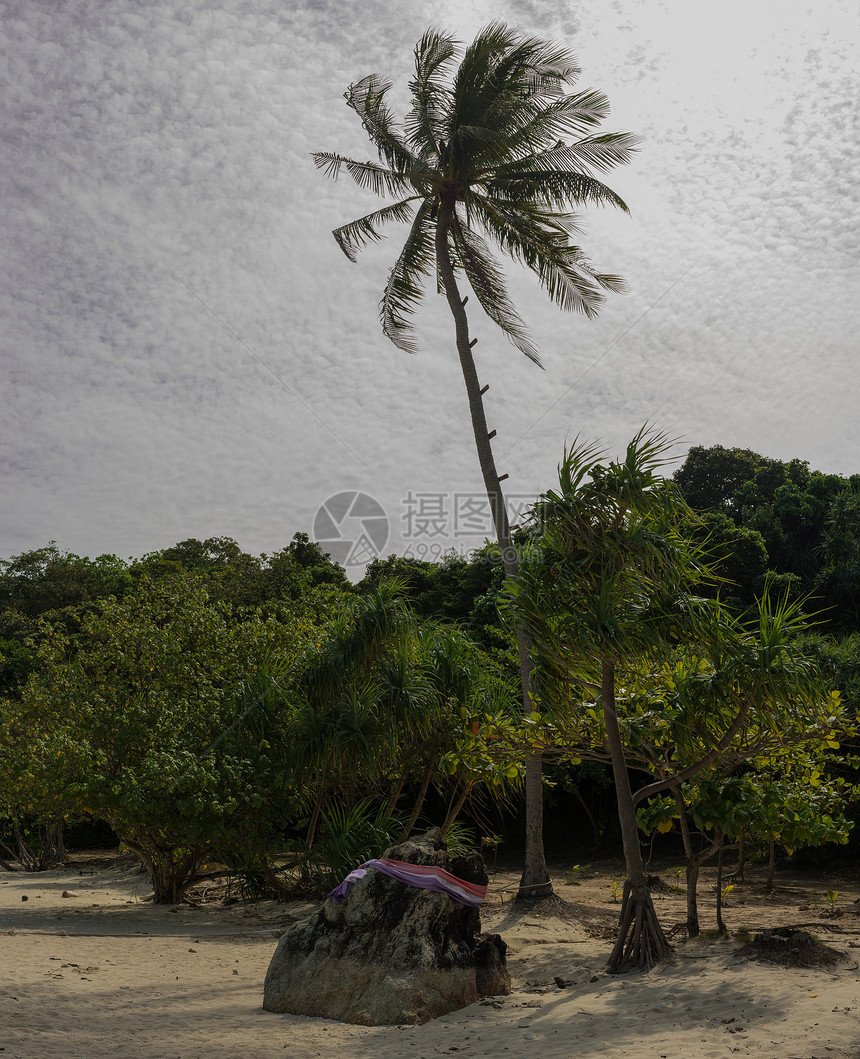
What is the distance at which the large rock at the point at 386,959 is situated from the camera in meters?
6.15

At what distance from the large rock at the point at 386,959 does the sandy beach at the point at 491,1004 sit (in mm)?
160

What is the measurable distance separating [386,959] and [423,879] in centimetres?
70

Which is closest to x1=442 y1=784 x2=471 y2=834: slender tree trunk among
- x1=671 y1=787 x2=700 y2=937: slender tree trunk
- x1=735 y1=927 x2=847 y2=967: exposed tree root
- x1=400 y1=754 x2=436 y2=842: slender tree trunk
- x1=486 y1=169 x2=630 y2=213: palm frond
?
x1=400 y1=754 x2=436 y2=842: slender tree trunk

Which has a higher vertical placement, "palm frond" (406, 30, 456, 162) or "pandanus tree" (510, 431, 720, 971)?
"palm frond" (406, 30, 456, 162)

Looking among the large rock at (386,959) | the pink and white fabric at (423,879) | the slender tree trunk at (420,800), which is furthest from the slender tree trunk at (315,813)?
the large rock at (386,959)

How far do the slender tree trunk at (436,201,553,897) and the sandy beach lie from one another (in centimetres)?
103

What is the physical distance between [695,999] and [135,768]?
334 inches

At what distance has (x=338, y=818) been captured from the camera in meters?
11.0

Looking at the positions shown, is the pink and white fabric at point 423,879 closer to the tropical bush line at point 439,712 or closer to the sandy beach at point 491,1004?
the sandy beach at point 491,1004

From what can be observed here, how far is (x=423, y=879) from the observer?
22.3 feet

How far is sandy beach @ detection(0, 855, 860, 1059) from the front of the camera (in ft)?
16.9

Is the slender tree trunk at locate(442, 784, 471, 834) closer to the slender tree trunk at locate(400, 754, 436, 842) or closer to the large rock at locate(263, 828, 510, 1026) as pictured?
the slender tree trunk at locate(400, 754, 436, 842)

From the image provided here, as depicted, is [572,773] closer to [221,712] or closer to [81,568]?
[221,712]

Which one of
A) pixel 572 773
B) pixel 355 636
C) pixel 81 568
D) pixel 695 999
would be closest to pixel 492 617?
pixel 572 773
